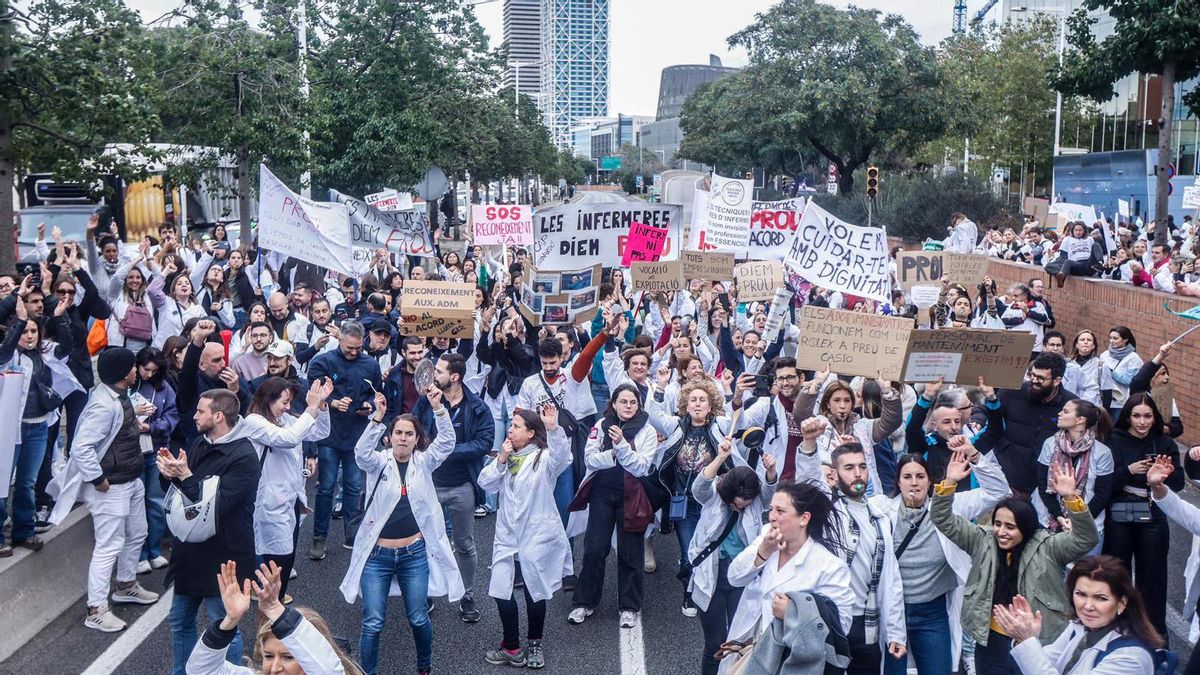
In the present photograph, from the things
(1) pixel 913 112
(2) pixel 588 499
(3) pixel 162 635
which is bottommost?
(3) pixel 162 635

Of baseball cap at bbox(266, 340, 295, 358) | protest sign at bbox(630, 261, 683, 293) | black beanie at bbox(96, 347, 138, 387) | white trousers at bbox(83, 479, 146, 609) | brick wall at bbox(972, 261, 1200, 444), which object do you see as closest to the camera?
black beanie at bbox(96, 347, 138, 387)

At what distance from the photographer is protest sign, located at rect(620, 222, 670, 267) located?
13.3 m

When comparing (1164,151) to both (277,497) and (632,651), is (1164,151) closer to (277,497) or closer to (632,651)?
(632,651)

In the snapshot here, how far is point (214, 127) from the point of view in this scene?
767 inches

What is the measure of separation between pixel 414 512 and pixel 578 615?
165 centimetres

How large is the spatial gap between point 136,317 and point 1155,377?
8.32m

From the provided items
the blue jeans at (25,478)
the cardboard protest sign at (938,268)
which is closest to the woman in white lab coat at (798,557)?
the blue jeans at (25,478)

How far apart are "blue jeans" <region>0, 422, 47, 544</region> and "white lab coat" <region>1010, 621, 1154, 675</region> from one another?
6.00 m

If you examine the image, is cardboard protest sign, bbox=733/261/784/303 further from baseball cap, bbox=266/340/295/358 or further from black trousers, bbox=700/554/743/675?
black trousers, bbox=700/554/743/675

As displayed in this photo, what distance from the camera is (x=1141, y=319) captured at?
1440cm

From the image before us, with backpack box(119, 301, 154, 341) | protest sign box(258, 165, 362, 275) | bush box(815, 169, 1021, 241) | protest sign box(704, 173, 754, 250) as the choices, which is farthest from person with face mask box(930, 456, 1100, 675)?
bush box(815, 169, 1021, 241)

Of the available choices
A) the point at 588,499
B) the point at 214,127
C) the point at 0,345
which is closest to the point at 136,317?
the point at 0,345

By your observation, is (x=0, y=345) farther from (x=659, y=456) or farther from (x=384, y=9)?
(x=384, y=9)

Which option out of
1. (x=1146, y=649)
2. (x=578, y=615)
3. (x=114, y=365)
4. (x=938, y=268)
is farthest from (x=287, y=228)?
(x=1146, y=649)
